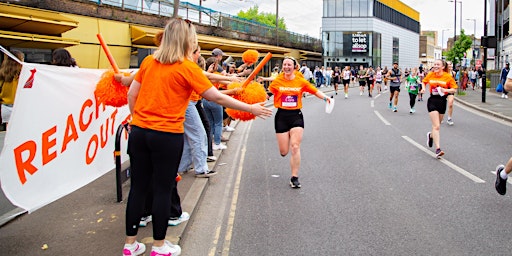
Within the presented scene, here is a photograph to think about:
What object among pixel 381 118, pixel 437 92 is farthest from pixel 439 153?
pixel 381 118

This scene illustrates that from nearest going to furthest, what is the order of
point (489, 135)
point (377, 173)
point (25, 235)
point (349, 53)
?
point (25, 235)
point (377, 173)
point (489, 135)
point (349, 53)

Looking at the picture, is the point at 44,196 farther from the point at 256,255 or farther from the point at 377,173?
the point at 377,173

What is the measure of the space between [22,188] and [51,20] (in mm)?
13489

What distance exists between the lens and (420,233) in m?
4.87

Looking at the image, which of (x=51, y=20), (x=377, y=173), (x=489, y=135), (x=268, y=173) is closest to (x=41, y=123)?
(x=268, y=173)

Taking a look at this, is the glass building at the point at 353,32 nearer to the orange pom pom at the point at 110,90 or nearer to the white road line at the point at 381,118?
the white road line at the point at 381,118

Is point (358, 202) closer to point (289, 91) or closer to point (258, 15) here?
point (289, 91)

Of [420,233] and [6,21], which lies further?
[6,21]

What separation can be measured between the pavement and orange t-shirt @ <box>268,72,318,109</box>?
1743mm

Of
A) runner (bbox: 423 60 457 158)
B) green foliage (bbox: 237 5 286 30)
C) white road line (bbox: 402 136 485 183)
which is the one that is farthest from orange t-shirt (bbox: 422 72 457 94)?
green foliage (bbox: 237 5 286 30)

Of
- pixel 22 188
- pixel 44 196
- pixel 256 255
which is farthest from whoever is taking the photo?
pixel 256 255

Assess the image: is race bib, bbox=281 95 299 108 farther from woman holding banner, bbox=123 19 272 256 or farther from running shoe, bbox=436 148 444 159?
running shoe, bbox=436 148 444 159

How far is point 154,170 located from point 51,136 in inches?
41.6

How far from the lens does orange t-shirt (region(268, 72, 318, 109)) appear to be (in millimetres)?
7023
